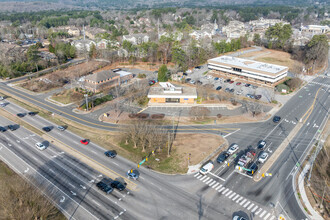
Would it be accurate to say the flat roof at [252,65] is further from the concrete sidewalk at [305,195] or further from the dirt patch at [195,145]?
the concrete sidewalk at [305,195]

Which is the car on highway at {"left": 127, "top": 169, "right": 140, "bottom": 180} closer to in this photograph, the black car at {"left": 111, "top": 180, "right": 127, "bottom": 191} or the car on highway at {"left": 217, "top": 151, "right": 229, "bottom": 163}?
the black car at {"left": 111, "top": 180, "right": 127, "bottom": 191}

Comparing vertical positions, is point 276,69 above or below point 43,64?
above

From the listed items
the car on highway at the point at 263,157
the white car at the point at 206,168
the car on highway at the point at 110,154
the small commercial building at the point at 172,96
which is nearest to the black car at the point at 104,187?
the car on highway at the point at 110,154

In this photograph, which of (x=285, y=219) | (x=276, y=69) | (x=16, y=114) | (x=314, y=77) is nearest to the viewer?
(x=285, y=219)

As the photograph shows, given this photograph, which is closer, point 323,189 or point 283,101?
point 323,189

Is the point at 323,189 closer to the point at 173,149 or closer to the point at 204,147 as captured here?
the point at 204,147

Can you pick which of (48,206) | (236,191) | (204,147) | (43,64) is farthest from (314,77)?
(43,64)

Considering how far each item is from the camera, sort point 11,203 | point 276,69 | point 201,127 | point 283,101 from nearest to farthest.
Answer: point 11,203
point 201,127
point 283,101
point 276,69
